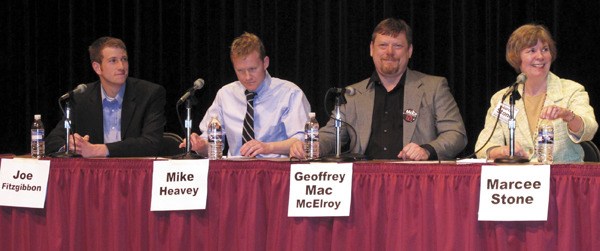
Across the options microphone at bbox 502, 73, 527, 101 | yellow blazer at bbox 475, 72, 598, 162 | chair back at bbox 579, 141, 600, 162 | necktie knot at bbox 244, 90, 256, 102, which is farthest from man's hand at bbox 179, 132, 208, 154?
chair back at bbox 579, 141, 600, 162

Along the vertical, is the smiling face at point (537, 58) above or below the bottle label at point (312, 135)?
above

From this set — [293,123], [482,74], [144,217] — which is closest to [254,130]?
[293,123]

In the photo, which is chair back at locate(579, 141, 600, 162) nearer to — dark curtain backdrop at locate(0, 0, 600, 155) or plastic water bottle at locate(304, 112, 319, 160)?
dark curtain backdrop at locate(0, 0, 600, 155)

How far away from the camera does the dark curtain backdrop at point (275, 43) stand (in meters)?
5.29

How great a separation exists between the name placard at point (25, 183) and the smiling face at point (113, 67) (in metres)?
1.09

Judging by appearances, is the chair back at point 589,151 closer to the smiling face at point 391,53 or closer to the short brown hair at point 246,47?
the smiling face at point 391,53

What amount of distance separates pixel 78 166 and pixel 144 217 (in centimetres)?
40

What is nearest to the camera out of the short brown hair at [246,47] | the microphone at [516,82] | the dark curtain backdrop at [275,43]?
the microphone at [516,82]

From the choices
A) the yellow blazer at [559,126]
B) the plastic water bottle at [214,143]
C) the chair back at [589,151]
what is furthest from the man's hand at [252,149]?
the chair back at [589,151]

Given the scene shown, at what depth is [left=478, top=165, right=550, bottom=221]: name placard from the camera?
3025 millimetres

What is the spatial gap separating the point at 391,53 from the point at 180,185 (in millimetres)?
1463

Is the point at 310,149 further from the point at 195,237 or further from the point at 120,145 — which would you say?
the point at 120,145

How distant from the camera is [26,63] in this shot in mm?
6559

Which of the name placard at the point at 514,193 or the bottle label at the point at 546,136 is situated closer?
the name placard at the point at 514,193
